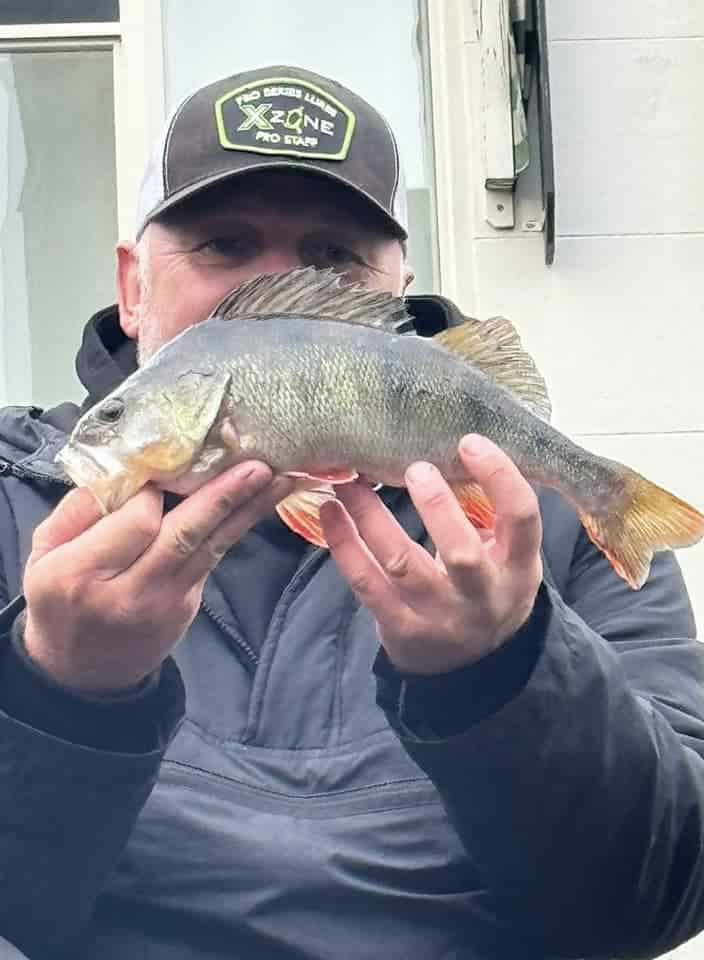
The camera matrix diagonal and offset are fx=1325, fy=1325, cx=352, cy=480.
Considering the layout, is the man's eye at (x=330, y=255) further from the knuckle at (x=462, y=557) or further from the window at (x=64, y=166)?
the window at (x=64, y=166)

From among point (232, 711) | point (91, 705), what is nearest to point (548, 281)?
point (232, 711)

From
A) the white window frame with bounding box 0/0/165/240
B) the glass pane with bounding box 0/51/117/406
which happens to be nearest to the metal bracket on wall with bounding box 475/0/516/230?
the white window frame with bounding box 0/0/165/240

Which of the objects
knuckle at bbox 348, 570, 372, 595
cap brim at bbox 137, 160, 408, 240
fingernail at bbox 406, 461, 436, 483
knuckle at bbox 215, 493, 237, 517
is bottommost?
knuckle at bbox 348, 570, 372, 595

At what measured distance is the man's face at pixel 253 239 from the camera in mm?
1937

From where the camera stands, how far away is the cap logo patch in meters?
1.97

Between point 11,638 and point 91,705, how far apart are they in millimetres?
113

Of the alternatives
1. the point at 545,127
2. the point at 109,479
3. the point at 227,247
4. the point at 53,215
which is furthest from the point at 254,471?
the point at 53,215

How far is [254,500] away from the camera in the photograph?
1319 mm

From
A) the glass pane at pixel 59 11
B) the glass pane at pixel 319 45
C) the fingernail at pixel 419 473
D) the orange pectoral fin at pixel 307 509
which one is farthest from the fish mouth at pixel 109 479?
the glass pane at pixel 59 11

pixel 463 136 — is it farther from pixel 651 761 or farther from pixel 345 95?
pixel 651 761

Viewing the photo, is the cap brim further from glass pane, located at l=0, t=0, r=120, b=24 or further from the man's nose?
glass pane, located at l=0, t=0, r=120, b=24

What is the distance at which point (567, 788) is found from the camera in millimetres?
1441

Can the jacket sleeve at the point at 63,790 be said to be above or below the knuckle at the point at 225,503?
below

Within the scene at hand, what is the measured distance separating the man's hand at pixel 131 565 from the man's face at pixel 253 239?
2.15ft
